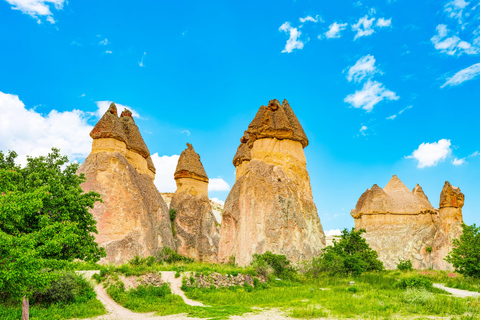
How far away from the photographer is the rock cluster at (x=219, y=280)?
14.1m

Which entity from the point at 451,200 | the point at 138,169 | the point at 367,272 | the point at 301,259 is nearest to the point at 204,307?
the point at 301,259

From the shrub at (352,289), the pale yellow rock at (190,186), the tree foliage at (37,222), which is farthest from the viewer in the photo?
the pale yellow rock at (190,186)

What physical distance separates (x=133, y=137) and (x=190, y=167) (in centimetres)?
709

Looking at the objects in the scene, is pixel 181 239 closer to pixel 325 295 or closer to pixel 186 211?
pixel 186 211

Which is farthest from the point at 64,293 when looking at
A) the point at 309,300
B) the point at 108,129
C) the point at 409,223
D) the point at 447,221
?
the point at 409,223

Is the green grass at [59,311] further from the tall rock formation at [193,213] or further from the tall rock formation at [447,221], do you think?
the tall rock formation at [447,221]

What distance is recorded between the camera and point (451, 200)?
2911 cm

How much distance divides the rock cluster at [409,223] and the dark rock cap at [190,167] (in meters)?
15.7

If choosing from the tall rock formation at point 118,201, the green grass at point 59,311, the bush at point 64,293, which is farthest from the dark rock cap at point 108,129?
the green grass at point 59,311

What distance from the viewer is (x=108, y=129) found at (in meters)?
24.1

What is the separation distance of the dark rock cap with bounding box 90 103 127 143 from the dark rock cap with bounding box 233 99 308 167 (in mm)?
9266

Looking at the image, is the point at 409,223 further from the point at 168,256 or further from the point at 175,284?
the point at 175,284

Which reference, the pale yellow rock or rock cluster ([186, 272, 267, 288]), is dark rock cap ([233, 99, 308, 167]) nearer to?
rock cluster ([186, 272, 267, 288])

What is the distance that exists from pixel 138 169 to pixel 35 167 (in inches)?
659
